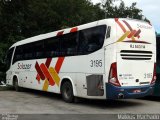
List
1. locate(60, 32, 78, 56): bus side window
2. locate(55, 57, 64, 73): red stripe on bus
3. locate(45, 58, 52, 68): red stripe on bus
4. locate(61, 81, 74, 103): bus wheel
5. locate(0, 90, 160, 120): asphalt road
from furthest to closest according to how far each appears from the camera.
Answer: locate(45, 58, 52, 68): red stripe on bus, locate(55, 57, 64, 73): red stripe on bus, locate(61, 81, 74, 103): bus wheel, locate(60, 32, 78, 56): bus side window, locate(0, 90, 160, 120): asphalt road

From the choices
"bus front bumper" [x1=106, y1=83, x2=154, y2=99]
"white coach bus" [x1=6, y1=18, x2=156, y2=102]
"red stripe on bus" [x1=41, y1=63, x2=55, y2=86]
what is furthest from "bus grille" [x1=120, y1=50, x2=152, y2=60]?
"red stripe on bus" [x1=41, y1=63, x2=55, y2=86]

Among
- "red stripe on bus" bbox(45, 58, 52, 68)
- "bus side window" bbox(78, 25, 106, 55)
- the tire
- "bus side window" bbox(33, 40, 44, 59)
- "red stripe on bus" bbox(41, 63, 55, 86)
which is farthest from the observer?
the tire

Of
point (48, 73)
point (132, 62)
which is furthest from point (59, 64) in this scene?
point (132, 62)

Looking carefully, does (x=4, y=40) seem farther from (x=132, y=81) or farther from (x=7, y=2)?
(x=132, y=81)

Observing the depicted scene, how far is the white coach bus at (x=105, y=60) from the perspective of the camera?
12.4m

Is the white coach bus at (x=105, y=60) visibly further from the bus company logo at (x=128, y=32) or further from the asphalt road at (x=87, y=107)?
the asphalt road at (x=87, y=107)

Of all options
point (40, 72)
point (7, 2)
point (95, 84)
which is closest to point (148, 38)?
point (95, 84)

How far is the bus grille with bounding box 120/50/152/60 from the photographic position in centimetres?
1264

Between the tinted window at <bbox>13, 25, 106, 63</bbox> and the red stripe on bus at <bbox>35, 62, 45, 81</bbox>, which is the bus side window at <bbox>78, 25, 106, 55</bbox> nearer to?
the tinted window at <bbox>13, 25, 106, 63</bbox>

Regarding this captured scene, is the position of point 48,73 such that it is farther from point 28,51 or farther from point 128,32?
point 128,32

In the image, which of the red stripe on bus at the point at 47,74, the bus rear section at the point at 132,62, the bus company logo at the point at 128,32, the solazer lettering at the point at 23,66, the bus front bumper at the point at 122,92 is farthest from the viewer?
the solazer lettering at the point at 23,66

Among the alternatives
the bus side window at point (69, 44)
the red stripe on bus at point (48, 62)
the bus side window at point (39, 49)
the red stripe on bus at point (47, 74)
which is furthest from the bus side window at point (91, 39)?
the bus side window at point (39, 49)

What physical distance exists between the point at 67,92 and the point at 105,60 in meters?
3.13

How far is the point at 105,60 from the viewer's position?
12453mm
